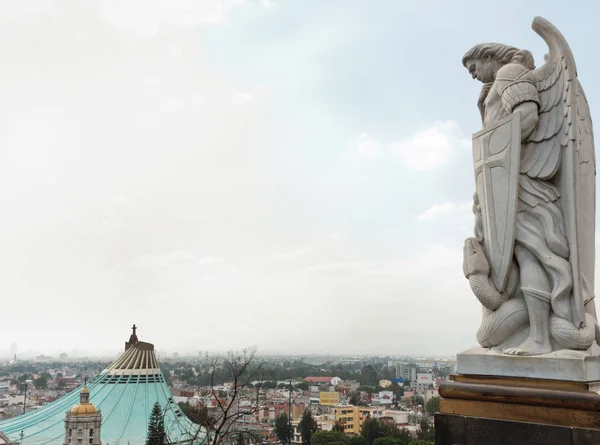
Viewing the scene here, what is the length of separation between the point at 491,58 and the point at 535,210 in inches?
45.0

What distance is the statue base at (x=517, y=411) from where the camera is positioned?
2541mm

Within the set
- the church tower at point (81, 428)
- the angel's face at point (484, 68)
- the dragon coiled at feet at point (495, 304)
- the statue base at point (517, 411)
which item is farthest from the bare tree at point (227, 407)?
the church tower at point (81, 428)

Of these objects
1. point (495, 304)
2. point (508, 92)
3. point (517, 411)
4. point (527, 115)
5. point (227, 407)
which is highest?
point (508, 92)

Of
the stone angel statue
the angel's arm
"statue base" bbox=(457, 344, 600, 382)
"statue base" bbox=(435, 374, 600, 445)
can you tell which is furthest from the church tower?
the angel's arm

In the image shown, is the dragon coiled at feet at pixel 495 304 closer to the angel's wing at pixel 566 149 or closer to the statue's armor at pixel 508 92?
the angel's wing at pixel 566 149

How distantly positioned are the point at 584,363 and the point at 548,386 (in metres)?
0.23

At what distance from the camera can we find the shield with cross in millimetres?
3082

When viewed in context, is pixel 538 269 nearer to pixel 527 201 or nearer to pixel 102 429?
pixel 527 201

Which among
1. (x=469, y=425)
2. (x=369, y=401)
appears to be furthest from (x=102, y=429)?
(x=369, y=401)

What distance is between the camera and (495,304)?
3102mm

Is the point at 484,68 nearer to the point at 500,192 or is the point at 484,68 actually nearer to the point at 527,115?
the point at 527,115

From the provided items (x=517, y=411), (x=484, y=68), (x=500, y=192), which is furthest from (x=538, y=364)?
(x=484, y=68)

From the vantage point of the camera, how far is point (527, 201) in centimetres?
315

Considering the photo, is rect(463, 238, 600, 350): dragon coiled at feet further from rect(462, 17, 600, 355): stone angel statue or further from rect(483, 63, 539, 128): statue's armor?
rect(483, 63, 539, 128): statue's armor
